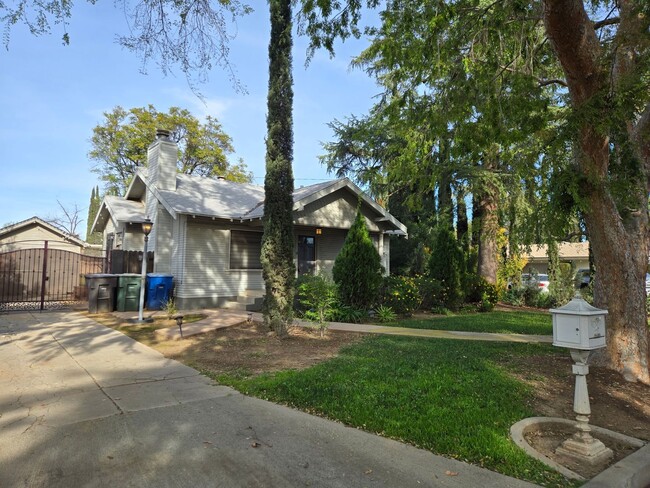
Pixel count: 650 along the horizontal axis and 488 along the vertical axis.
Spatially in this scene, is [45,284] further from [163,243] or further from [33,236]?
[33,236]

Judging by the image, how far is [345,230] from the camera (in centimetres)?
1681

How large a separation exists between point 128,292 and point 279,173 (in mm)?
6770

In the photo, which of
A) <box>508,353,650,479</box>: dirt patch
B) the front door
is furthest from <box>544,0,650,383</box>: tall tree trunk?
the front door

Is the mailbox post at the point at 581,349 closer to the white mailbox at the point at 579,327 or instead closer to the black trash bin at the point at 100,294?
the white mailbox at the point at 579,327

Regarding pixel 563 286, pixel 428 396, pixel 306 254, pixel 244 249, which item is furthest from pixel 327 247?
pixel 428 396

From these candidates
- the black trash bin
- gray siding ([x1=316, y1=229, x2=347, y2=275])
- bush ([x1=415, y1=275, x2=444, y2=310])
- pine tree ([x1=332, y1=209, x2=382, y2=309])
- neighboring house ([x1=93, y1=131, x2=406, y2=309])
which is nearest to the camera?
pine tree ([x1=332, y1=209, x2=382, y2=309])

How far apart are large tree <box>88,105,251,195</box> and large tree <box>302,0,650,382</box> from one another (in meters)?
27.2

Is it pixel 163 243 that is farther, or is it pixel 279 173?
pixel 163 243

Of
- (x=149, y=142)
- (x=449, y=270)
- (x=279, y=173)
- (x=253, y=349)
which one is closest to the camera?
(x=253, y=349)

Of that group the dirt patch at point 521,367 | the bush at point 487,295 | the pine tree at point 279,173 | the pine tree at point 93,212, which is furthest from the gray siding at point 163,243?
the pine tree at point 93,212

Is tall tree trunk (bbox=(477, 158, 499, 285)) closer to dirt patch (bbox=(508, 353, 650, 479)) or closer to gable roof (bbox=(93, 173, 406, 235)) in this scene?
gable roof (bbox=(93, 173, 406, 235))

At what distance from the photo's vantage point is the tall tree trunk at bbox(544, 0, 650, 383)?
5.66 metres

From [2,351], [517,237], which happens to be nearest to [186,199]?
[2,351]

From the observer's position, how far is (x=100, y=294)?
1260cm
